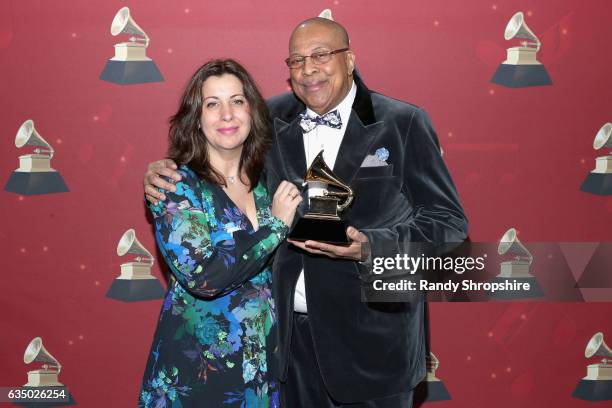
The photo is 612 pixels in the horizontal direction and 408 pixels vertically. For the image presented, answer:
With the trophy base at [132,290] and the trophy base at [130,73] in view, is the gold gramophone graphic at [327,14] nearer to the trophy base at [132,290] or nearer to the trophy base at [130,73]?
the trophy base at [130,73]

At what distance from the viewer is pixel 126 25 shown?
3.29m

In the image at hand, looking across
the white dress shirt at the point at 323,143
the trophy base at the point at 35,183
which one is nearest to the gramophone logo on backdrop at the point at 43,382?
the trophy base at the point at 35,183

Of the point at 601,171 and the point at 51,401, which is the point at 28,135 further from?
the point at 601,171

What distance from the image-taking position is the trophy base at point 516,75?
11.1 ft

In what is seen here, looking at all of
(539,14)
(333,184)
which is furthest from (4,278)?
(539,14)

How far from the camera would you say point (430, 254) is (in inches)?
105

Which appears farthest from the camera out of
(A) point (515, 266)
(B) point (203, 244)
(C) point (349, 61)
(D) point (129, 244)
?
(A) point (515, 266)

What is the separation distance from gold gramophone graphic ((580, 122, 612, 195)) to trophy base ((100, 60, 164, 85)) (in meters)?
2.14

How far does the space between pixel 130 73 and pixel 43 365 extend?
1.48 meters

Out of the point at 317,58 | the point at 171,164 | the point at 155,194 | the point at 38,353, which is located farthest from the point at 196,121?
the point at 38,353

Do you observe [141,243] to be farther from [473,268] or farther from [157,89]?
[473,268]

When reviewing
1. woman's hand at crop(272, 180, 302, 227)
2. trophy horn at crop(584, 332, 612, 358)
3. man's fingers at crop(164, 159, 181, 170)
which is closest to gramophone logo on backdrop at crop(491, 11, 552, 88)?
trophy horn at crop(584, 332, 612, 358)

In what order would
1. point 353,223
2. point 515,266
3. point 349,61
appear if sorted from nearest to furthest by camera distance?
point 353,223 < point 349,61 < point 515,266

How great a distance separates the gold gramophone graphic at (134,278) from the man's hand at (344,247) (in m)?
1.28
